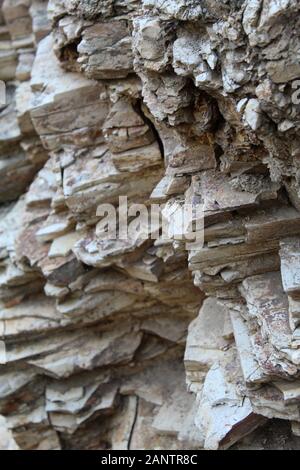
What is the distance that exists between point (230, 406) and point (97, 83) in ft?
14.8

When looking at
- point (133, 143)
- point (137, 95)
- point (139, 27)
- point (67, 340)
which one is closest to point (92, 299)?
point (67, 340)

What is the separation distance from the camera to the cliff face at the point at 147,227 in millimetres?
5379

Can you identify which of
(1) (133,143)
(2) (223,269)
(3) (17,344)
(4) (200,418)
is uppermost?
(1) (133,143)

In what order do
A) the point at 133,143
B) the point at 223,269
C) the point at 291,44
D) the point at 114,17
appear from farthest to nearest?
the point at 133,143 → the point at 114,17 → the point at 223,269 → the point at 291,44

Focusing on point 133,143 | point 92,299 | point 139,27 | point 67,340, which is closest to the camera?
point 139,27

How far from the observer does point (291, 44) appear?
4.62 meters

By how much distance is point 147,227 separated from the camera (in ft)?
27.2

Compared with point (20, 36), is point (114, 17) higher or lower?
higher

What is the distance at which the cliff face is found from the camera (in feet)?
17.6

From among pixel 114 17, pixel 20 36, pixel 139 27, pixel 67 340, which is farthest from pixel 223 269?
pixel 20 36

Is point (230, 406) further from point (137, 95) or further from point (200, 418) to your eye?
point (137, 95)

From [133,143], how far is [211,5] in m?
3.08

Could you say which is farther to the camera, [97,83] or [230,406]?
[97,83]

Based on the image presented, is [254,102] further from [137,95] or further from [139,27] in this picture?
[137,95]
